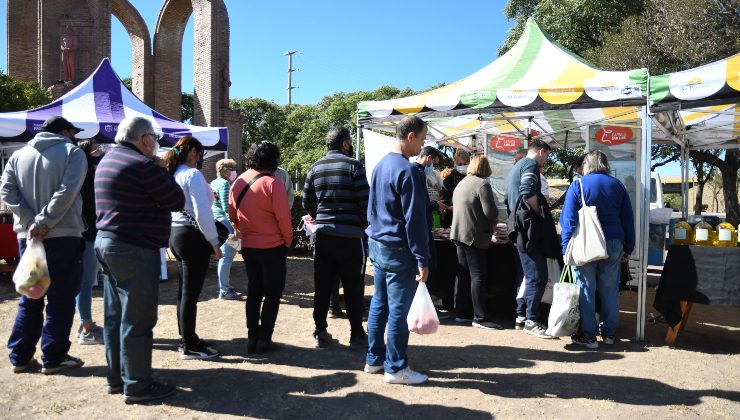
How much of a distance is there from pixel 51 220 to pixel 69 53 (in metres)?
18.2

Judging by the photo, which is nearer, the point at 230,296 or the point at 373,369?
the point at 373,369

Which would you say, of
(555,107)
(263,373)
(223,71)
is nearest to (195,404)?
(263,373)

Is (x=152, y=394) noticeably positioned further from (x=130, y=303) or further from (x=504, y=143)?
(x=504, y=143)

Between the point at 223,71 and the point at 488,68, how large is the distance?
16.7 m

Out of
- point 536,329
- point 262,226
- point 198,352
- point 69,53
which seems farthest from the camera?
point 69,53

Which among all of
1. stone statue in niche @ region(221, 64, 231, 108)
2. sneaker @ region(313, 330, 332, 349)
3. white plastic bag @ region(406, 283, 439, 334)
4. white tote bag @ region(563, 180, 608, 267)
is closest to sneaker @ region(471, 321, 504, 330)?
white tote bag @ region(563, 180, 608, 267)

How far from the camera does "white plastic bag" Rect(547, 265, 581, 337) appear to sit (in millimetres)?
4512

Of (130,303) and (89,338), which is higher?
(130,303)

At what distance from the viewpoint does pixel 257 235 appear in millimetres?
4062

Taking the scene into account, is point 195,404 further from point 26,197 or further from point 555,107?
point 555,107

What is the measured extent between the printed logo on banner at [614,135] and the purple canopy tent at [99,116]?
6.49m

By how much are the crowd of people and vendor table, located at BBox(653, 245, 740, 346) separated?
49 centimetres

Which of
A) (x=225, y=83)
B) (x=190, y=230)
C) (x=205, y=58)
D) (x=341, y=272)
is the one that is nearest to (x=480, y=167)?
(x=341, y=272)

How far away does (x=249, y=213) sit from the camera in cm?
407
